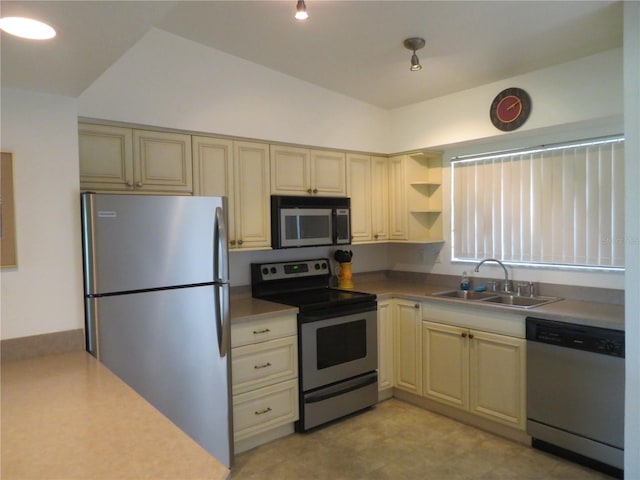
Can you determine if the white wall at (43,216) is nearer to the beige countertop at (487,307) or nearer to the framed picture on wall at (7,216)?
the framed picture on wall at (7,216)

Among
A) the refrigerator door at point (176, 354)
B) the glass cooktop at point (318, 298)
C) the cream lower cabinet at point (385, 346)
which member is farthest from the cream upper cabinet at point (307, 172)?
the refrigerator door at point (176, 354)

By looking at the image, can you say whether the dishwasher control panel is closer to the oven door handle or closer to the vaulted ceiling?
the oven door handle

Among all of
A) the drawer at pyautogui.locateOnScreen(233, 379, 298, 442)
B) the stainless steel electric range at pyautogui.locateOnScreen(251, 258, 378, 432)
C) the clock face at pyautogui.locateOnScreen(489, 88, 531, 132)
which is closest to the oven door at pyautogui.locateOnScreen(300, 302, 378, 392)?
the stainless steel electric range at pyautogui.locateOnScreen(251, 258, 378, 432)

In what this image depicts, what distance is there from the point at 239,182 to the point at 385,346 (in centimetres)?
172

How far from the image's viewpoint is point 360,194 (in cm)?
383

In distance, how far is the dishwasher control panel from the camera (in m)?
2.41

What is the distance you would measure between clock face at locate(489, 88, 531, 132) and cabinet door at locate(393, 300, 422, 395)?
58.2 inches

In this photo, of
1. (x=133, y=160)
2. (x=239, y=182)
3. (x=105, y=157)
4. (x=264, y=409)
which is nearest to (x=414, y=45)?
(x=239, y=182)

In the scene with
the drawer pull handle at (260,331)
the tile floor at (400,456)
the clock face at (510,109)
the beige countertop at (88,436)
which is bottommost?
the tile floor at (400,456)

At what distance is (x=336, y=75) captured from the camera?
3242mm

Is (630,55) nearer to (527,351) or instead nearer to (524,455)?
(527,351)

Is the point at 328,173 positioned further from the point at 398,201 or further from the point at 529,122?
the point at 529,122

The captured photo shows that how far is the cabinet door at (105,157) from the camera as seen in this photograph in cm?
246

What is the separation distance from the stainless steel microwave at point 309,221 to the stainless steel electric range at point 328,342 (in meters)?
0.32
